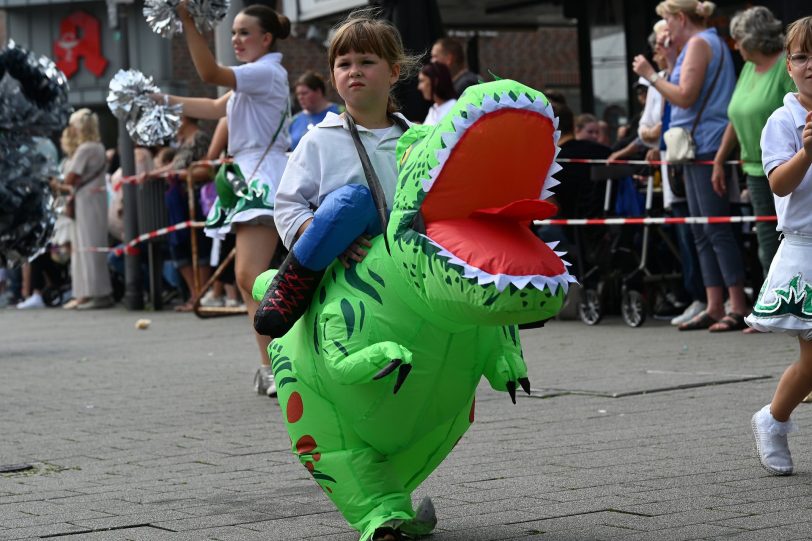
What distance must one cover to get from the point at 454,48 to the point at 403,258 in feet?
28.8

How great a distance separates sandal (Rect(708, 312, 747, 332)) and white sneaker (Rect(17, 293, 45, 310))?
35.4 feet

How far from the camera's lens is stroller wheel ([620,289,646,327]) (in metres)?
11.6

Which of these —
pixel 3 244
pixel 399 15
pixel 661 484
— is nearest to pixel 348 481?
pixel 661 484

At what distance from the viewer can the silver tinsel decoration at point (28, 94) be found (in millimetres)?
5273

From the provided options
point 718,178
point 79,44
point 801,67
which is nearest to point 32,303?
point 718,178

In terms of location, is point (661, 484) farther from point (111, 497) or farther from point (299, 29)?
point (299, 29)

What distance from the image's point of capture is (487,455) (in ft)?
20.2

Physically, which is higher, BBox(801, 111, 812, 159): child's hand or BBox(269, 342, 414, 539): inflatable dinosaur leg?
BBox(801, 111, 812, 159): child's hand

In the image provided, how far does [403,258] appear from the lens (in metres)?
4.14

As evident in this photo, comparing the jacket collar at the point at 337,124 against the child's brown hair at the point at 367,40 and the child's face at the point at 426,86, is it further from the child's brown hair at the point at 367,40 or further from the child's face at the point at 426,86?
the child's face at the point at 426,86

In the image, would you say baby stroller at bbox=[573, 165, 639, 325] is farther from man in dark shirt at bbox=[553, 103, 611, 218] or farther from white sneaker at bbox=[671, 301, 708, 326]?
white sneaker at bbox=[671, 301, 708, 326]

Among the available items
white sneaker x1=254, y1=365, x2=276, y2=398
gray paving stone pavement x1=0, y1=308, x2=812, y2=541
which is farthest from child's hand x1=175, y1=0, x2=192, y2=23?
gray paving stone pavement x1=0, y1=308, x2=812, y2=541

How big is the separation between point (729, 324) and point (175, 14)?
473 centimetres

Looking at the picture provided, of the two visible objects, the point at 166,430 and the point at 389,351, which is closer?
the point at 389,351
